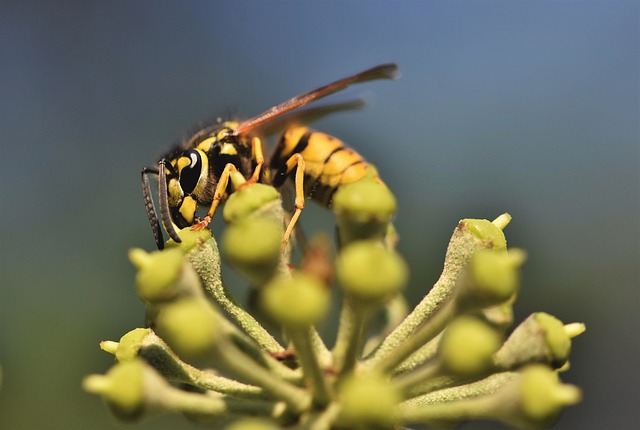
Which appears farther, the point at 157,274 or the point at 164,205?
the point at 164,205

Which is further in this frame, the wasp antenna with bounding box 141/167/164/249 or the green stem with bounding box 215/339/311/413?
the wasp antenna with bounding box 141/167/164/249

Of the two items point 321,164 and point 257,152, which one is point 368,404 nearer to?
point 257,152

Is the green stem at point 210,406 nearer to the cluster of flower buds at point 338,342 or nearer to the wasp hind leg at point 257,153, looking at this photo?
the cluster of flower buds at point 338,342

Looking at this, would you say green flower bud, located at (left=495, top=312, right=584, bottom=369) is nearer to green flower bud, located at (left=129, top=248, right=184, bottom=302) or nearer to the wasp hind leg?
green flower bud, located at (left=129, top=248, right=184, bottom=302)

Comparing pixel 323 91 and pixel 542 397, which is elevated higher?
pixel 323 91

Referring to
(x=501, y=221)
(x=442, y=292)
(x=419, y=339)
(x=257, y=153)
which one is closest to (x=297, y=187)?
(x=257, y=153)

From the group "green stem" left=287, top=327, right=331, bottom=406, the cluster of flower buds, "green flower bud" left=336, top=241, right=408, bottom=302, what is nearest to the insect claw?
the cluster of flower buds

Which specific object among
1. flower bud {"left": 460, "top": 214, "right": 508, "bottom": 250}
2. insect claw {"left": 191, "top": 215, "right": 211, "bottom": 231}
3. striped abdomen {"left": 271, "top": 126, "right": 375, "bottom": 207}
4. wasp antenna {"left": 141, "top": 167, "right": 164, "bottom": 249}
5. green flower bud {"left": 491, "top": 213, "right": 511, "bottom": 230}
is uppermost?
striped abdomen {"left": 271, "top": 126, "right": 375, "bottom": 207}

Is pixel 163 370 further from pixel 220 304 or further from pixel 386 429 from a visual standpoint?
pixel 386 429
